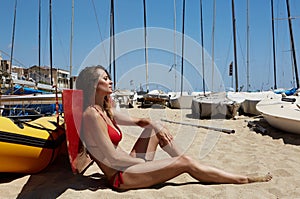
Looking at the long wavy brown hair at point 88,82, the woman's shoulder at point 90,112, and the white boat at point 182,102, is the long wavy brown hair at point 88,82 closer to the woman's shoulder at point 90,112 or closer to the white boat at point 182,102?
the woman's shoulder at point 90,112

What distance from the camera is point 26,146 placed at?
7.48 ft

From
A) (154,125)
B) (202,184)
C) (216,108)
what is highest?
(216,108)

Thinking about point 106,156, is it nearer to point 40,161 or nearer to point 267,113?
point 40,161

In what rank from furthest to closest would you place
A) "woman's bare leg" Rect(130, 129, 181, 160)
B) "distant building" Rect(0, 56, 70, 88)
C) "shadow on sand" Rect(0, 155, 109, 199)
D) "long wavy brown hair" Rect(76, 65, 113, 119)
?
1. "distant building" Rect(0, 56, 70, 88)
2. "woman's bare leg" Rect(130, 129, 181, 160)
3. "long wavy brown hair" Rect(76, 65, 113, 119)
4. "shadow on sand" Rect(0, 155, 109, 199)

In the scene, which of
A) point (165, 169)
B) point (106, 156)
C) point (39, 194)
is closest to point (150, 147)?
point (165, 169)

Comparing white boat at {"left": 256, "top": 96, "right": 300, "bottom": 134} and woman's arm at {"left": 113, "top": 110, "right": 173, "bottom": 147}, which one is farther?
white boat at {"left": 256, "top": 96, "right": 300, "bottom": 134}

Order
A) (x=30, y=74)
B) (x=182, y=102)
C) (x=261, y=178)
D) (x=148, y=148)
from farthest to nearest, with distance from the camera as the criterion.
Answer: (x=182, y=102) < (x=30, y=74) < (x=148, y=148) < (x=261, y=178)

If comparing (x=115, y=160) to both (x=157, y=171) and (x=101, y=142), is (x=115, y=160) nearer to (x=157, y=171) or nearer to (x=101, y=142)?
(x=101, y=142)

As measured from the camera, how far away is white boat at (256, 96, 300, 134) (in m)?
4.52

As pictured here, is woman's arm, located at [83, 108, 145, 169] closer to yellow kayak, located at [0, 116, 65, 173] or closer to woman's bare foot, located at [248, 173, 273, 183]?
yellow kayak, located at [0, 116, 65, 173]

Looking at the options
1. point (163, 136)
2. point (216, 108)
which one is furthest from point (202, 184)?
point (216, 108)

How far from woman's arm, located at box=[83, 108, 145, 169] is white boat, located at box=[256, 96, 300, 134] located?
11.4ft

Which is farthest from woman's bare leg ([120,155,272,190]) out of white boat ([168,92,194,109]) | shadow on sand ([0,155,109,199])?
white boat ([168,92,194,109])

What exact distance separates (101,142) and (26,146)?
740 millimetres
